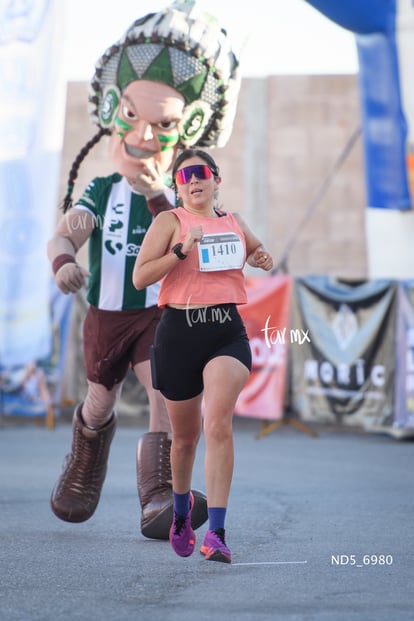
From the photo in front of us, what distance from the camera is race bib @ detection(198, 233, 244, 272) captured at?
4352 mm

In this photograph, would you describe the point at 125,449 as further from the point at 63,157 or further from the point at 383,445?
the point at 63,157

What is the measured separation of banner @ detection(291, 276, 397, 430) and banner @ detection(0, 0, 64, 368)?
3.19m

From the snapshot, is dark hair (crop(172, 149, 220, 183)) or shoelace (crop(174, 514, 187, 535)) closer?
shoelace (crop(174, 514, 187, 535))

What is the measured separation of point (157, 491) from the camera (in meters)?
5.16

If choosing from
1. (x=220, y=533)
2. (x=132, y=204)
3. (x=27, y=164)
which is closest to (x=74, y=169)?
(x=132, y=204)

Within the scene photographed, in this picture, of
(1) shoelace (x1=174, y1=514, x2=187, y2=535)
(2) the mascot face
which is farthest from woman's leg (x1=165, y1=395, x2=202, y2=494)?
(2) the mascot face

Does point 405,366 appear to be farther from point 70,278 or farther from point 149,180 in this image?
point 70,278

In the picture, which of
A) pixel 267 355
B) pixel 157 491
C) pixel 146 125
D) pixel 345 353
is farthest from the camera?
pixel 267 355

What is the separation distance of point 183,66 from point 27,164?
6588mm

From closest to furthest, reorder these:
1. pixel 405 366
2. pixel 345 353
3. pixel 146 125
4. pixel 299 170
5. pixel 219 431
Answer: pixel 219 431
pixel 146 125
pixel 405 366
pixel 345 353
pixel 299 170

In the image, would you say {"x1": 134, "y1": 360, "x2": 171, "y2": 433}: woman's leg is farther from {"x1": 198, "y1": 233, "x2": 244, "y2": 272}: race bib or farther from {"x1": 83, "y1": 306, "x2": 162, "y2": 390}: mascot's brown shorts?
{"x1": 198, "y1": 233, "x2": 244, "y2": 272}: race bib

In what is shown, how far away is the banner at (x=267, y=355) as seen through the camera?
13375 mm

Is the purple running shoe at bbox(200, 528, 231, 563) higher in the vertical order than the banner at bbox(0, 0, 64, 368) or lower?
lower

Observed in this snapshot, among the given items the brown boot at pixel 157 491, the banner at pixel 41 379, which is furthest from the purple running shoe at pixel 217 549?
the banner at pixel 41 379
